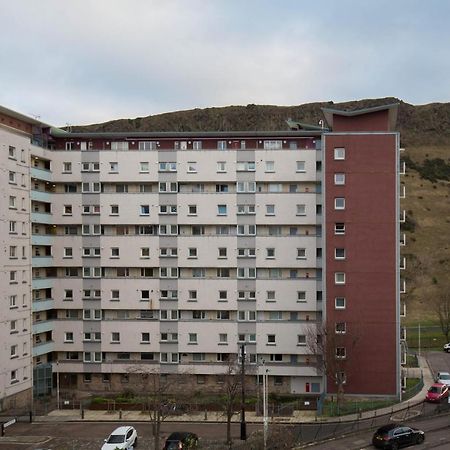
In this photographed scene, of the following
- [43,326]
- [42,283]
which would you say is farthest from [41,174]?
A: [43,326]

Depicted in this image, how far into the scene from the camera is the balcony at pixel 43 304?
5541cm

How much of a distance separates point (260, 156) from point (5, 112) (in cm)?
2385

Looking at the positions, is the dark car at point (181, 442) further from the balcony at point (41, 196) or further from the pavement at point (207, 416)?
the balcony at point (41, 196)

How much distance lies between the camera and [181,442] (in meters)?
38.7

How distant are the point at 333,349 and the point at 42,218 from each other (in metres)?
29.8

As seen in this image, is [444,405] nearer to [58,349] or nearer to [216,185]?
[216,185]

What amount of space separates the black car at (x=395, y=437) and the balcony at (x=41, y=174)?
37216 mm

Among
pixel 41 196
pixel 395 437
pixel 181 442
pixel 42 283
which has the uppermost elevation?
pixel 41 196

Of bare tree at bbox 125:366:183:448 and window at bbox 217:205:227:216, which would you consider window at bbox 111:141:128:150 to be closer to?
window at bbox 217:205:227:216

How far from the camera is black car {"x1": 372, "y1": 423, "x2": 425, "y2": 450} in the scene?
3781 cm

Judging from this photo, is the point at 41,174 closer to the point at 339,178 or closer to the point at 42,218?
the point at 42,218

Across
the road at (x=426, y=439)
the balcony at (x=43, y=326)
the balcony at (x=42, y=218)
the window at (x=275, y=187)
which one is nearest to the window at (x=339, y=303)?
the window at (x=275, y=187)

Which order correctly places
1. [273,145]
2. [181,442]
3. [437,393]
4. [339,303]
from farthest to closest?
[273,145]
[339,303]
[437,393]
[181,442]

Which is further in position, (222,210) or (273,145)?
(273,145)
